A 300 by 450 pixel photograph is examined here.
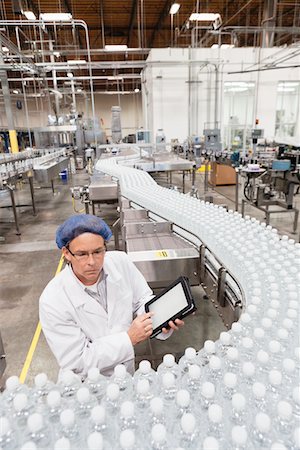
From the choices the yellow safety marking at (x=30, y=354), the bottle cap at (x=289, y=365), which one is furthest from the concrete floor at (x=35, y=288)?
the bottle cap at (x=289, y=365)

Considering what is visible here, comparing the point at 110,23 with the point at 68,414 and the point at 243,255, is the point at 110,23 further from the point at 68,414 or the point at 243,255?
the point at 68,414

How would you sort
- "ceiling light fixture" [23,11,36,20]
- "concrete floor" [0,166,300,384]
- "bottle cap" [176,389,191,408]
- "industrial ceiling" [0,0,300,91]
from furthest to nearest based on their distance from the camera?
"industrial ceiling" [0,0,300,91]
"ceiling light fixture" [23,11,36,20]
"concrete floor" [0,166,300,384]
"bottle cap" [176,389,191,408]

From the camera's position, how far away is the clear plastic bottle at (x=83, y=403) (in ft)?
2.21

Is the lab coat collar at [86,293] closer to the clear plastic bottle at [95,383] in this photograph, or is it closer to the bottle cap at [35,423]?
the clear plastic bottle at [95,383]

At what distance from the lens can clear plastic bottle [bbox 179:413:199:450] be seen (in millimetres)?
567

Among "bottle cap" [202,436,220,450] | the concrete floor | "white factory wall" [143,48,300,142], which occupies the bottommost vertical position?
the concrete floor

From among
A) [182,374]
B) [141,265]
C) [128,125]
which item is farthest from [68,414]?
[128,125]

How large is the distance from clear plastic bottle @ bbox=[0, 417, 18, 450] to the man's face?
510 mm

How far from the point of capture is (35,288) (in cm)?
323

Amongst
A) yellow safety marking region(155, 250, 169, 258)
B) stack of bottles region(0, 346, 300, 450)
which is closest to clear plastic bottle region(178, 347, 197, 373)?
stack of bottles region(0, 346, 300, 450)

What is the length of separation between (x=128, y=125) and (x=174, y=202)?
51.8 ft

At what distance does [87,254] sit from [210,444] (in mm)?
673

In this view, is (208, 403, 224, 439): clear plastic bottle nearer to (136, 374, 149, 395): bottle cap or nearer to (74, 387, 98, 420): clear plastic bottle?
(136, 374, 149, 395): bottle cap

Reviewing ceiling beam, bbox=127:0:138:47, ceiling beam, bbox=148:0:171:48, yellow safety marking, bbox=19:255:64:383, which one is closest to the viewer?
yellow safety marking, bbox=19:255:64:383
